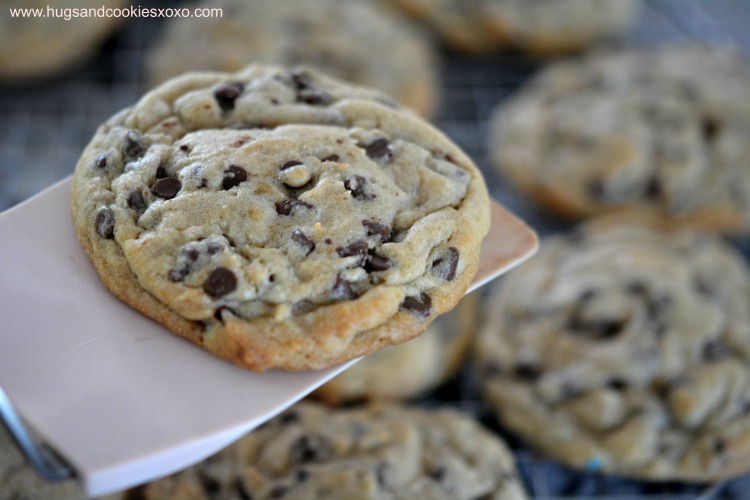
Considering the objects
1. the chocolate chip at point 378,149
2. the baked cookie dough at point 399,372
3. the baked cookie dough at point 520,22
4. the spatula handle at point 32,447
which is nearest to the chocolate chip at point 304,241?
the chocolate chip at point 378,149

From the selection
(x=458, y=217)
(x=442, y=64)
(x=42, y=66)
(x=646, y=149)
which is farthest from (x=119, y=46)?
A: (x=458, y=217)

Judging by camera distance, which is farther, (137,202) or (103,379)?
(137,202)

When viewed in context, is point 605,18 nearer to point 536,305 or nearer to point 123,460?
point 536,305

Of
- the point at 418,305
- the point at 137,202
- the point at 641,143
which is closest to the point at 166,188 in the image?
the point at 137,202

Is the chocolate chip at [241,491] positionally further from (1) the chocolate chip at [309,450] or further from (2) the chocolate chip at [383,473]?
(2) the chocolate chip at [383,473]

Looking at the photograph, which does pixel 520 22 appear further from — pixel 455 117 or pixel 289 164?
pixel 289 164

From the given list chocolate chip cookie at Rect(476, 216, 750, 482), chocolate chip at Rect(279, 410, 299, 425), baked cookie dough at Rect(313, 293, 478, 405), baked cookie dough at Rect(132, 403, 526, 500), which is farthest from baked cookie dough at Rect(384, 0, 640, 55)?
chocolate chip at Rect(279, 410, 299, 425)

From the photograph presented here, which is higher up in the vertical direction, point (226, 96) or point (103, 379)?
point (226, 96)
